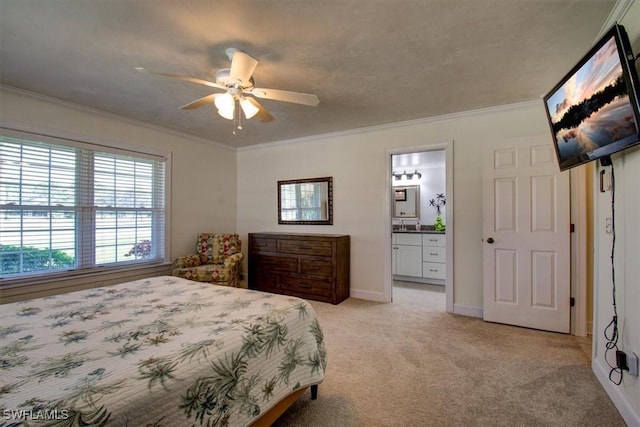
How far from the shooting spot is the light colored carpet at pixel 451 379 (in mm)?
1666

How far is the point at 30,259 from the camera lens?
9.33 ft

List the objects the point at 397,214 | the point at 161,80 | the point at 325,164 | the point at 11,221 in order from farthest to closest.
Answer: the point at 397,214
the point at 325,164
the point at 11,221
the point at 161,80

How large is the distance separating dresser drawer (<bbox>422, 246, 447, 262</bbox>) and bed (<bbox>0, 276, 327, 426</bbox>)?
11.7 feet

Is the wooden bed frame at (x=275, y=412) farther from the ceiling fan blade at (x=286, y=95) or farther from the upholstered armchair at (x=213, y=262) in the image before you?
the upholstered armchair at (x=213, y=262)

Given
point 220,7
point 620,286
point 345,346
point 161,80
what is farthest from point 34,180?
point 620,286

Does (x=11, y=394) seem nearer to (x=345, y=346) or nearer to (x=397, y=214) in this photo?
(x=345, y=346)

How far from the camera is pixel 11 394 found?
0.86 metres

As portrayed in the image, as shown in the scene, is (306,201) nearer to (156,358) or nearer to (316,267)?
(316,267)

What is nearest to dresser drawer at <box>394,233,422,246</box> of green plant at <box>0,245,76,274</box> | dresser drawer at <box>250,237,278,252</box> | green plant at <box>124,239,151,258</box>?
dresser drawer at <box>250,237,278,252</box>

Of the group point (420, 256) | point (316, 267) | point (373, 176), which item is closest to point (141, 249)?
point (316, 267)

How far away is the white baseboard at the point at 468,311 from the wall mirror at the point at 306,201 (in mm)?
1965

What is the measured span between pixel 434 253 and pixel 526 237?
1.94 meters

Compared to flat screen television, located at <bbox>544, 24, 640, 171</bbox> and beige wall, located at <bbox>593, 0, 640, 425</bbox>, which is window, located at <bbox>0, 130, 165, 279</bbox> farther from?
beige wall, located at <bbox>593, 0, 640, 425</bbox>

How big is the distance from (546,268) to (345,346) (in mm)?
2166
